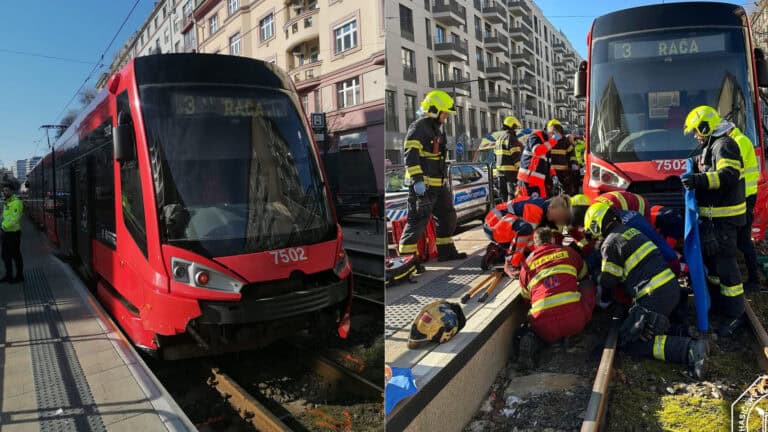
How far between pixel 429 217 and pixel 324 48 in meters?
3.01

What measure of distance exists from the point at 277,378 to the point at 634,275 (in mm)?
2889

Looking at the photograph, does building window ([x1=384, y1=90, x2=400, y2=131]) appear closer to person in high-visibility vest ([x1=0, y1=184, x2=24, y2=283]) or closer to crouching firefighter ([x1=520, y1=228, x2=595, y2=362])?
crouching firefighter ([x1=520, y1=228, x2=595, y2=362])

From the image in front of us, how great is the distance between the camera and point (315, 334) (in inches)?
135

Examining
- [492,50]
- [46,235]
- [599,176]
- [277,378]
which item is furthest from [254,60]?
[46,235]

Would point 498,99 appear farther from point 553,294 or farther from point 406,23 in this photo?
point 406,23

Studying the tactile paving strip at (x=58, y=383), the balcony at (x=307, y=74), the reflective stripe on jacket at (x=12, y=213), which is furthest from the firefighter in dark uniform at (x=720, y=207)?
the reflective stripe on jacket at (x=12, y=213)

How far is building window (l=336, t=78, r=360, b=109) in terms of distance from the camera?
6.39 ft

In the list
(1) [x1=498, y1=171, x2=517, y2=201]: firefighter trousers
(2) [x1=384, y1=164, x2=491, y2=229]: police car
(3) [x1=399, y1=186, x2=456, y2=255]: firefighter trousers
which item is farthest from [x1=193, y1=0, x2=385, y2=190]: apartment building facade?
(2) [x1=384, y1=164, x2=491, y2=229]: police car

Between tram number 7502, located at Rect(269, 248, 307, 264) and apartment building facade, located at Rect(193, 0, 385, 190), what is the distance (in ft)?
2.60

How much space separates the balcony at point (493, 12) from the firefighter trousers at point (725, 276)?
8.73ft

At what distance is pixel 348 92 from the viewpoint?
2.00 m

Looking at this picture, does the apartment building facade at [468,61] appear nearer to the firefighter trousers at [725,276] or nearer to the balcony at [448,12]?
the balcony at [448,12]

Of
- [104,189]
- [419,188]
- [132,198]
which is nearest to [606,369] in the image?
[419,188]

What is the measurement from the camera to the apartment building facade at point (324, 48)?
72.2 inches
